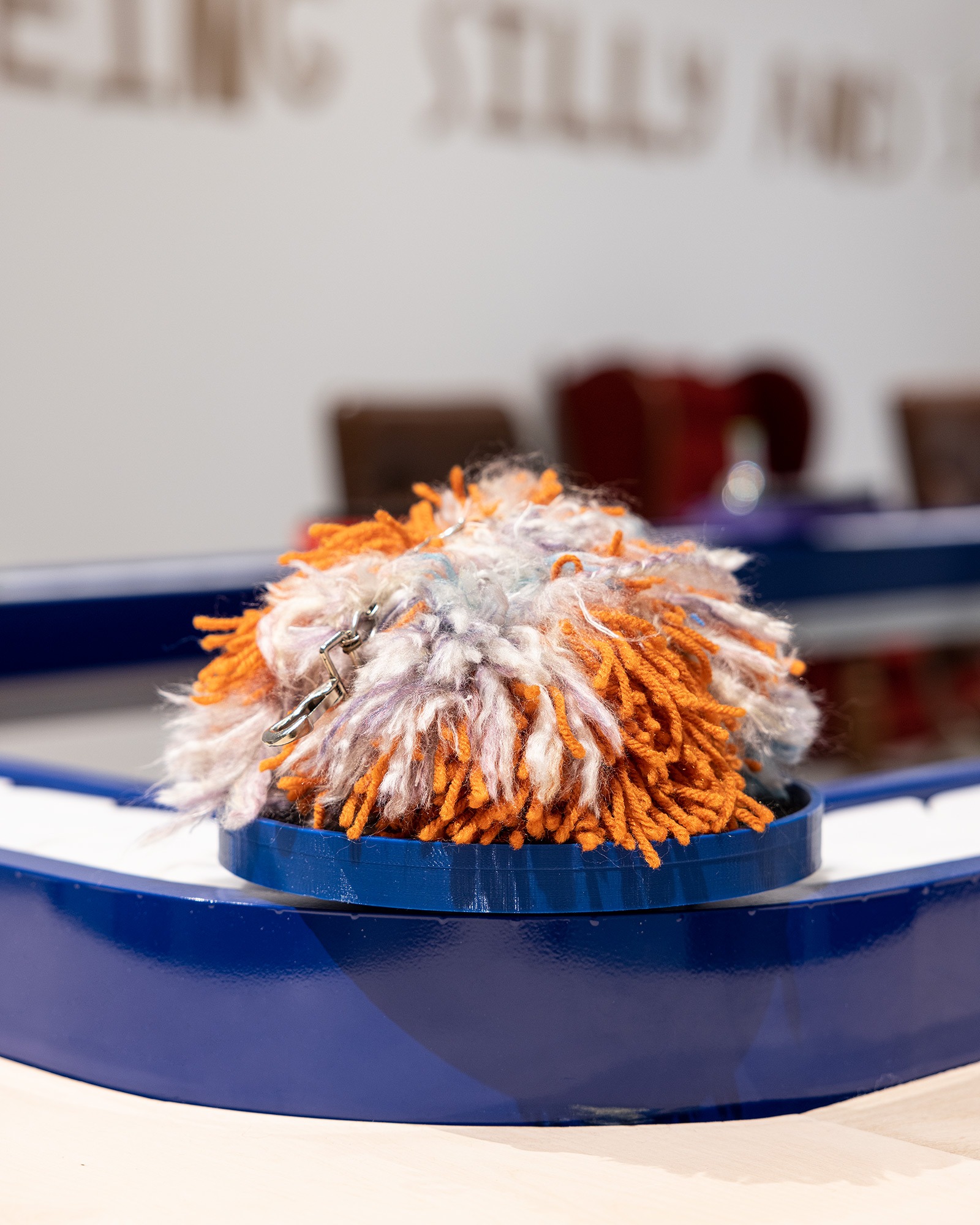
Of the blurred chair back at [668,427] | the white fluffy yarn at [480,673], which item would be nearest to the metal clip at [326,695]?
the white fluffy yarn at [480,673]

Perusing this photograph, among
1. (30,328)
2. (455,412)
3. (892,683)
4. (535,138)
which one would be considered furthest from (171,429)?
(892,683)

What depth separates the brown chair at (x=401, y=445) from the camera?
221 centimetres

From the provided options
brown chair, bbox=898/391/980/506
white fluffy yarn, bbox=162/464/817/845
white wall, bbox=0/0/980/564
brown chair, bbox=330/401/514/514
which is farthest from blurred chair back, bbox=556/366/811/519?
white fluffy yarn, bbox=162/464/817/845

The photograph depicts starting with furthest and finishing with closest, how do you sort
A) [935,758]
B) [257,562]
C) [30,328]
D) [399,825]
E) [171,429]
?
[171,429] → [30,328] → [935,758] → [257,562] → [399,825]

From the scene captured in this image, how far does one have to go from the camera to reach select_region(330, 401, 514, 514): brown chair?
86.9 inches

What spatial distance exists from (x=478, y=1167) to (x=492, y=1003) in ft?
0.20

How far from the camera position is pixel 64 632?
4.83ft

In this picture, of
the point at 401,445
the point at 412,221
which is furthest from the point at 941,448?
the point at 412,221

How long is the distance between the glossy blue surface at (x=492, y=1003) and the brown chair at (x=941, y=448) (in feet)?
7.13

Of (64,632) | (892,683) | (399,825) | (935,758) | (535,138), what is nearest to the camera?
(399,825)

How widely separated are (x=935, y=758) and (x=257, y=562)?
1400mm

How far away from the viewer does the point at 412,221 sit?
3062 millimetres

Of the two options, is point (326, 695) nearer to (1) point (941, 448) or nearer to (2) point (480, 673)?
(2) point (480, 673)

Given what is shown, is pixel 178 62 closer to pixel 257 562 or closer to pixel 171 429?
→ pixel 171 429
